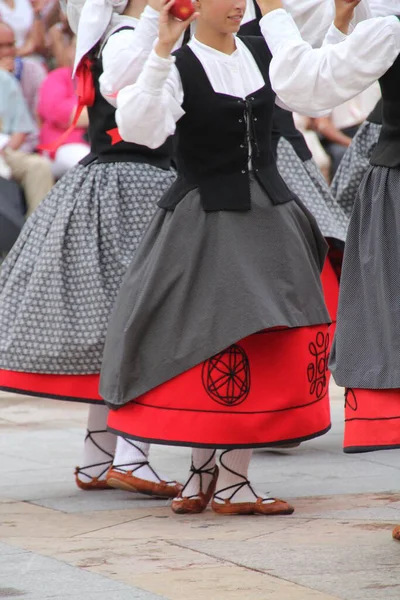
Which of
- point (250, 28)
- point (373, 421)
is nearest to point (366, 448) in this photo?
point (373, 421)

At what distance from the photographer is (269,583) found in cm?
279

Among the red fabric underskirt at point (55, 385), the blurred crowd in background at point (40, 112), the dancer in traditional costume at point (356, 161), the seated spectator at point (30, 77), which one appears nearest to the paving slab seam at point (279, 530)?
the red fabric underskirt at point (55, 385)

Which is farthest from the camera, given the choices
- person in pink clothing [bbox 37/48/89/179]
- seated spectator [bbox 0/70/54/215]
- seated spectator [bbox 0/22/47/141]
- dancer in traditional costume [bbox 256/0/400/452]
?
seated spectator [bbox 0/22/47/141]

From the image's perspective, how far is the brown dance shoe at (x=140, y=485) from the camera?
3.81 metres

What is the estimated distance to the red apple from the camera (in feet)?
10.4

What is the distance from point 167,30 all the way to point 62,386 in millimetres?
1161

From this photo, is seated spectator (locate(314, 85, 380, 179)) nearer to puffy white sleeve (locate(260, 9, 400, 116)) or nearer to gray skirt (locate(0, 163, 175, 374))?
gray skirt (locate(0, 163, 175, 374))

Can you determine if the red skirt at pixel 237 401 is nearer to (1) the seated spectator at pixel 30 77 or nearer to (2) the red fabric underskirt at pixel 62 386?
(2) the red fabric underskirt at pixel 62 386

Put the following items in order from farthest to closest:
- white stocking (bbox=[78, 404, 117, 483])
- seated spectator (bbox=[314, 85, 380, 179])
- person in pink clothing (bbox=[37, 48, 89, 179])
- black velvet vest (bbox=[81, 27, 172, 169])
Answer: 1. seated spectator (bbox=[314, 85, 380, 179])
2. person in pink clothing (bbox=[37, 48, 89, 179])
3. white stocking (bbox=[78, 404, 117, 483])
4. black velvet vest (bbox=[81, 27, 172, 169])

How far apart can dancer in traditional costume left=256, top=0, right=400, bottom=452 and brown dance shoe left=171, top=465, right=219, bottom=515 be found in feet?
2.38

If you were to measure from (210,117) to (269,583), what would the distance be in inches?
50.3

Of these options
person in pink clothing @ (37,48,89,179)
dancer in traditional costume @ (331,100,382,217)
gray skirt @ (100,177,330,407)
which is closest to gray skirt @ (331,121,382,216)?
dancer in traditional costume @ (331,100,382,217)

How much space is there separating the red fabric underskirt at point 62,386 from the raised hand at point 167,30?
3.49ft

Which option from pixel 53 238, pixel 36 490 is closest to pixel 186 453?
pixel 36 490
